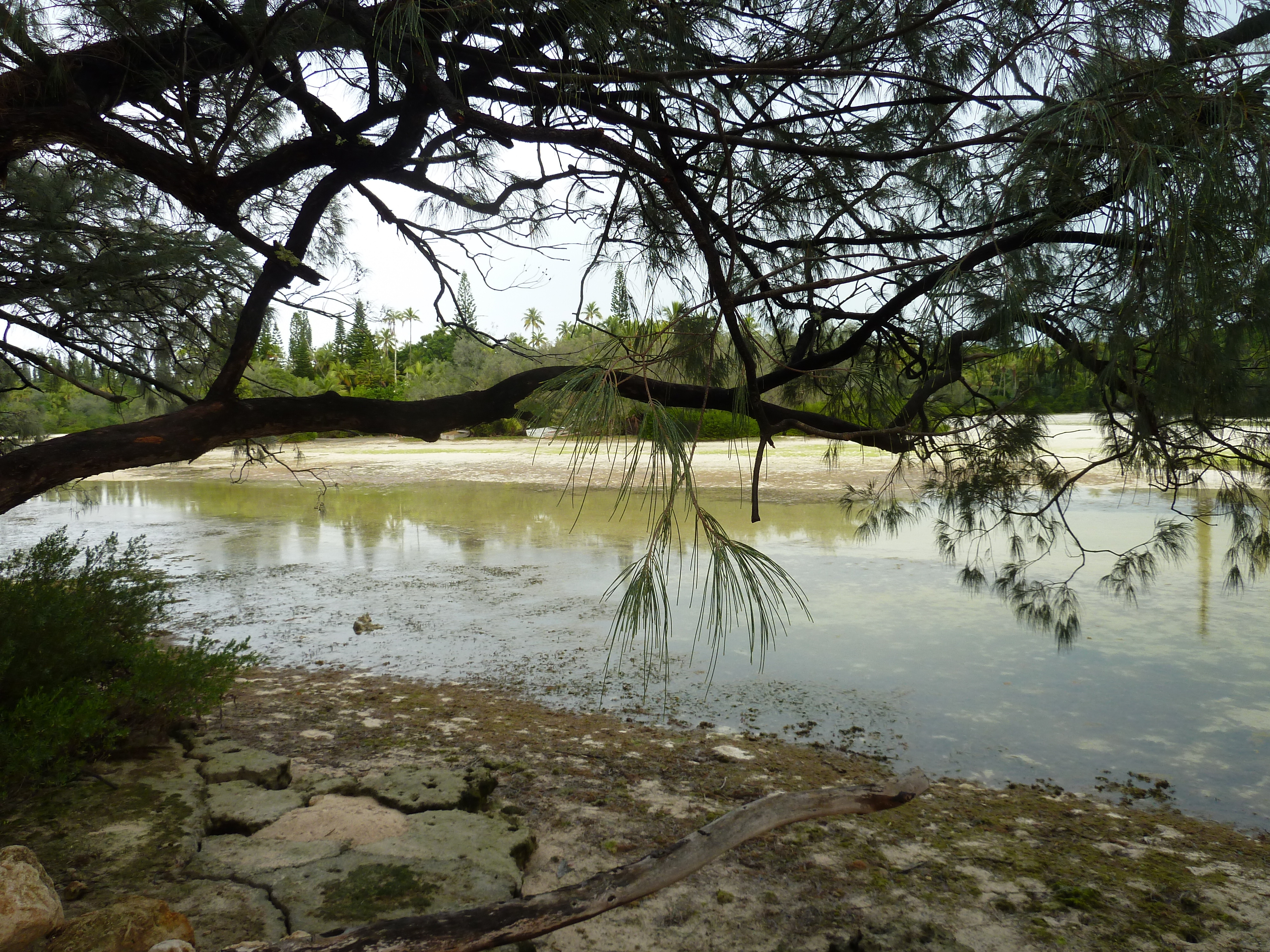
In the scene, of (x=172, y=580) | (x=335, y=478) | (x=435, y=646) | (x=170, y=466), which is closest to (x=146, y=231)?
(x=435, y=646)

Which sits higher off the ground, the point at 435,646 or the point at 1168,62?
the point at 1168,62

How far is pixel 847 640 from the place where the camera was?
4.38 meters

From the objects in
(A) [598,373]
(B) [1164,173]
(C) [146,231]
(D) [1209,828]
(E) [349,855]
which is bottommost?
(D) [1209,828]

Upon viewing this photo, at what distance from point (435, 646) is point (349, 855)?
2.38 metres

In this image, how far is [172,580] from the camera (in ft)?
18.7

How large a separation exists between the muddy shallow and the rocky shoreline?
0.47 m

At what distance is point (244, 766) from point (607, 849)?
110cm

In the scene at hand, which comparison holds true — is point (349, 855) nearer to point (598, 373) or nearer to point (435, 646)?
point (598, 373)

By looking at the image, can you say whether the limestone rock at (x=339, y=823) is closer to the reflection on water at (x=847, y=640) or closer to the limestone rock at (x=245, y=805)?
the limestone rock at (x=245, y=805)

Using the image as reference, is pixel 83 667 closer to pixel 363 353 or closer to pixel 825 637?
pixel 825 637

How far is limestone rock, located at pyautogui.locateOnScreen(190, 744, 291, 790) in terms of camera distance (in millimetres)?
2387

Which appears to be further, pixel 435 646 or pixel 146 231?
pixel 435 646

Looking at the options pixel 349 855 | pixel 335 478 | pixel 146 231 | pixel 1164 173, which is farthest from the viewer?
pixel 335 478

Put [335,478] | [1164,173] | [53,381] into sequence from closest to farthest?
[1164,173]
[53,381]
[335,478]
